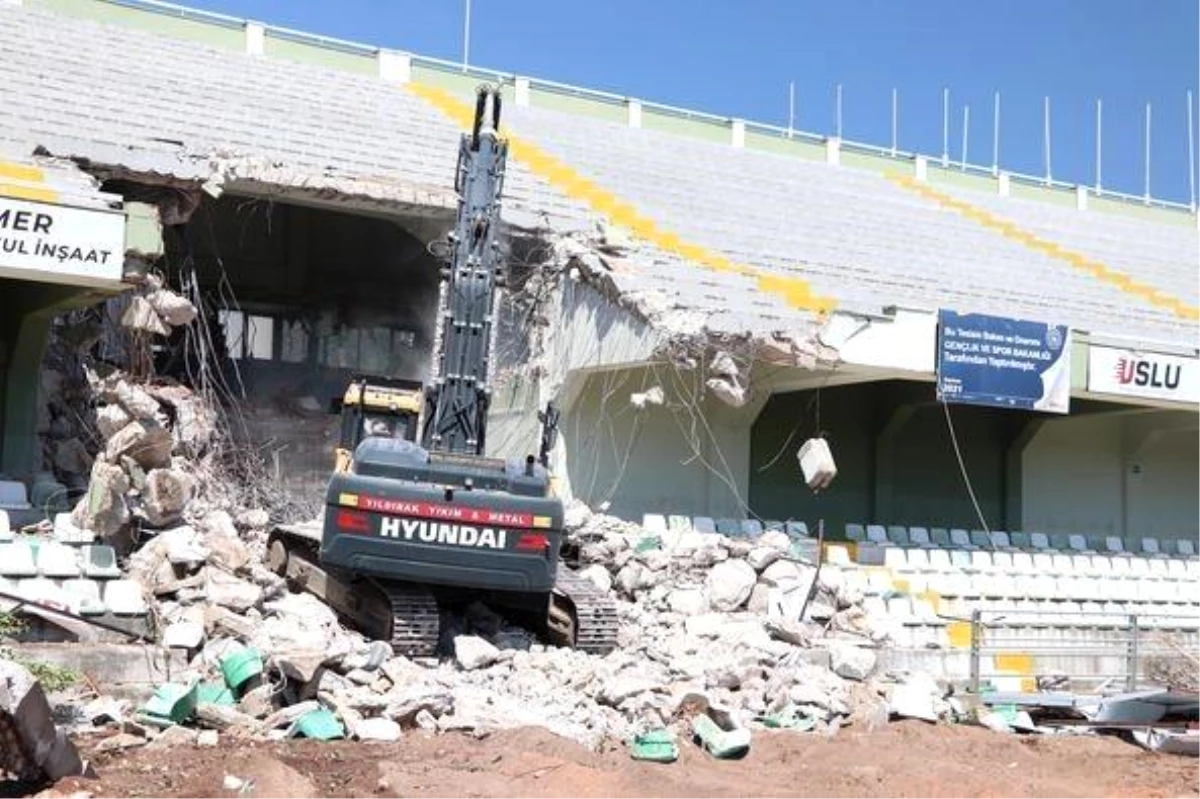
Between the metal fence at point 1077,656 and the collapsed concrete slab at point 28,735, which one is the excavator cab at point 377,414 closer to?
the metal fence at point 1077,656

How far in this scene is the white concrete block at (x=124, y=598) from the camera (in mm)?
10602

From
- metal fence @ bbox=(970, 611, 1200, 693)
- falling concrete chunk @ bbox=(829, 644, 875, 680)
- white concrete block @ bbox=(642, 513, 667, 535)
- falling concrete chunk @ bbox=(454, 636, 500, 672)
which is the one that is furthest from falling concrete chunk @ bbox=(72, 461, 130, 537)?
metal fence @ bbox=(970, 611, 1200, 693)

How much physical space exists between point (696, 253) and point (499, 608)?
7.40 metres

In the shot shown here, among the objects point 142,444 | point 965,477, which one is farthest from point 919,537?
point 142,444

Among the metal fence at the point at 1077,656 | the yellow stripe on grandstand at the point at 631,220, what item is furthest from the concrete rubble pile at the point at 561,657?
the yellow stripe on grandstand at the point at 631,220

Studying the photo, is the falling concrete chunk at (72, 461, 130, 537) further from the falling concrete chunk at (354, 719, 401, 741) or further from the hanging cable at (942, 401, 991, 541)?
the hanging cable at (942, 401, 991, 541)

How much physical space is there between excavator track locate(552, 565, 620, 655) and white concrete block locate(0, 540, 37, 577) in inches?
156

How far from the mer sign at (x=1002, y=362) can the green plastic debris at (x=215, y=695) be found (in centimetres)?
937

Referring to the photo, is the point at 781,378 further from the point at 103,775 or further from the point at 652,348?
the point at 103,775

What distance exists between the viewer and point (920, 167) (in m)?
30.5

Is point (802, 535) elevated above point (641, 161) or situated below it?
below

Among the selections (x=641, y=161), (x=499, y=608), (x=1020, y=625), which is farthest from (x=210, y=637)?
(x=641, y=161)

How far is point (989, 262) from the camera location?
2356cm

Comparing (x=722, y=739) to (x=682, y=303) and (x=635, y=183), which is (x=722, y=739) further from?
(x=635, y=183)
